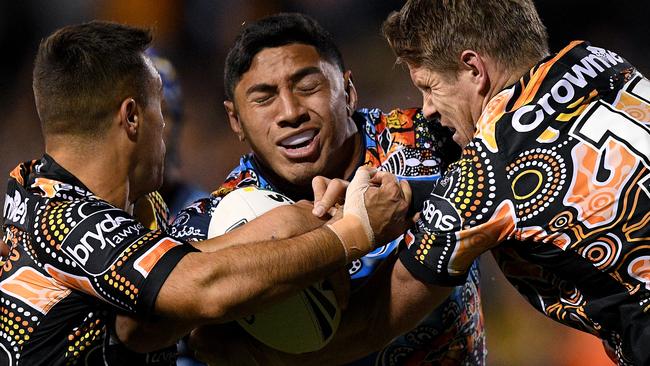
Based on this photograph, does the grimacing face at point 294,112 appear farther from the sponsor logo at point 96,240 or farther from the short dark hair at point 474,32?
the sponsor logo at point 96,240

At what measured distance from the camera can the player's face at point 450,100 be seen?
114 inches

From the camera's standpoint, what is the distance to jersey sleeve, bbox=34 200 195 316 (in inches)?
104

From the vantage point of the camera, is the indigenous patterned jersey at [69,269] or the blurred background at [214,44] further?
the blurred background at [214,44]

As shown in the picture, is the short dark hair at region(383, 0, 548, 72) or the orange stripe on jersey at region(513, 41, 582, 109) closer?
the orange stripe on jersey at region(513, 41, 582, 109)

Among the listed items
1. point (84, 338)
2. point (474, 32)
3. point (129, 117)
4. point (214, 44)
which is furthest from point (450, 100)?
point (214, 44)

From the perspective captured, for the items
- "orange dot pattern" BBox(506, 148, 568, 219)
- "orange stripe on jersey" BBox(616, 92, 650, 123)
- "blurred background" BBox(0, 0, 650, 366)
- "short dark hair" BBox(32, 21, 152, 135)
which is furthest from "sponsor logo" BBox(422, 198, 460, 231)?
"blurred background" BBox(0, 0, 650, 366)

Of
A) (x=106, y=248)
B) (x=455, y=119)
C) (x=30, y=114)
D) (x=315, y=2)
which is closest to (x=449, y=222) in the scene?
(x=455, y=119)

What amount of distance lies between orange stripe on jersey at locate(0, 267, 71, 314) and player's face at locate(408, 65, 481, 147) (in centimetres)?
128

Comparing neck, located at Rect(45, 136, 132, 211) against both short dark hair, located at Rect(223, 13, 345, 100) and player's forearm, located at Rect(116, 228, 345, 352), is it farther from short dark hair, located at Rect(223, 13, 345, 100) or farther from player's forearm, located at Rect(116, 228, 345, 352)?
short dark hair, located at Rect(223, 13, 345, 100)

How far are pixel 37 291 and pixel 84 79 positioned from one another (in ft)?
2.38

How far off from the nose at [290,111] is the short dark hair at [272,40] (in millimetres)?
212

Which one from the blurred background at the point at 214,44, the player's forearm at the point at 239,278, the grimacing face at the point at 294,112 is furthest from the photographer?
the blurred background at the point at 214,44

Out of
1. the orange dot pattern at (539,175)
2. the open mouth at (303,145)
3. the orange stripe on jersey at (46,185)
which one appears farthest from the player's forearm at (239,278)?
the open mouth at (303,145)

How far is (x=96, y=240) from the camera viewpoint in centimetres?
268
